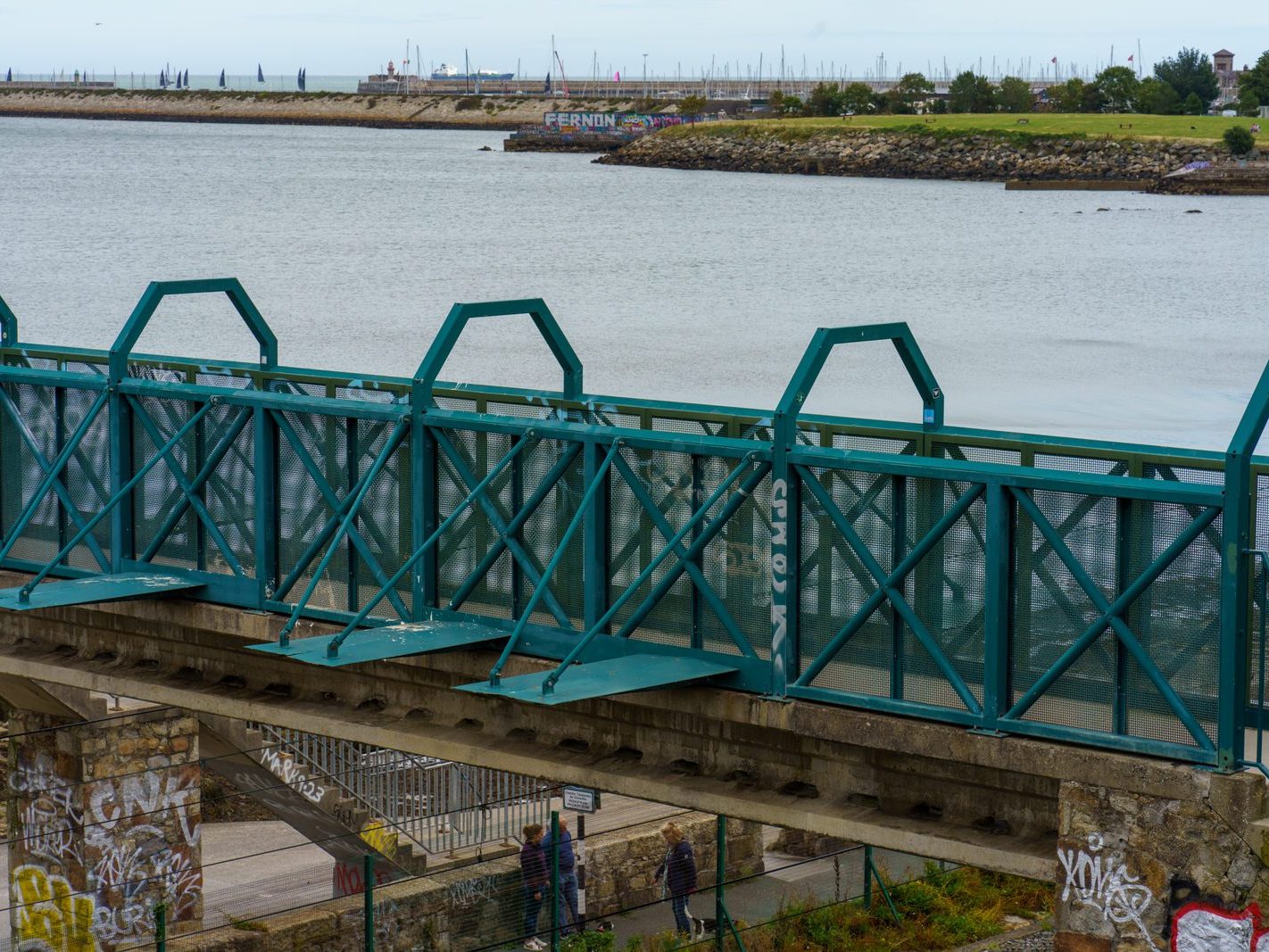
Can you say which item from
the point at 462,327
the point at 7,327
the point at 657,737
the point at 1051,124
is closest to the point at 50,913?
the point at 7,327

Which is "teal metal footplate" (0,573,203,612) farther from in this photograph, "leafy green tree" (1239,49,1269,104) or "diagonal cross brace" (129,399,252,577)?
"leafy green tree" (1239,49,1269,104)

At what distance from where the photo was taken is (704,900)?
17859mm

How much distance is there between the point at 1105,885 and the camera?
881 centimetres

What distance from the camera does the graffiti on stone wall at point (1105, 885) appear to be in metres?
8.73

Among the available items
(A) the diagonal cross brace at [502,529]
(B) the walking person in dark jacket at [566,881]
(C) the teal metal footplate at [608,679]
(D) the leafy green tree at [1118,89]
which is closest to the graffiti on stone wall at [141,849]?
(B) the walking person in dark jacket at [566,881]

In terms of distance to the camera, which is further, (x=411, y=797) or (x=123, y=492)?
(x=411, y=797)

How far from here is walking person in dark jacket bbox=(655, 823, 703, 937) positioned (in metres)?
17.1

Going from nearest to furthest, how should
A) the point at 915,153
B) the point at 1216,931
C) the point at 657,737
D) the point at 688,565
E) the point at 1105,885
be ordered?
the point at 1216,931, the point at 1105,885, the point at 688,565, the point at 657,737, the point at 915,153

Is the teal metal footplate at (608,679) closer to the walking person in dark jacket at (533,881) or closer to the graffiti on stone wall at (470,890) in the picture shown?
the walking person in dark jacket at (533,881)

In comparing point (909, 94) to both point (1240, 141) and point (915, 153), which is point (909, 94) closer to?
point (915, 153)

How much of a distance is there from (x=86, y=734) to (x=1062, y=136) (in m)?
134

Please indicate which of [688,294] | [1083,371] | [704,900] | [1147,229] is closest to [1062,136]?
[1147,229]

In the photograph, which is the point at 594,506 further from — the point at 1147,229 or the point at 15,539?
the point at 1147,229

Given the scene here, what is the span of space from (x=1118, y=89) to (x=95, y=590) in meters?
175
